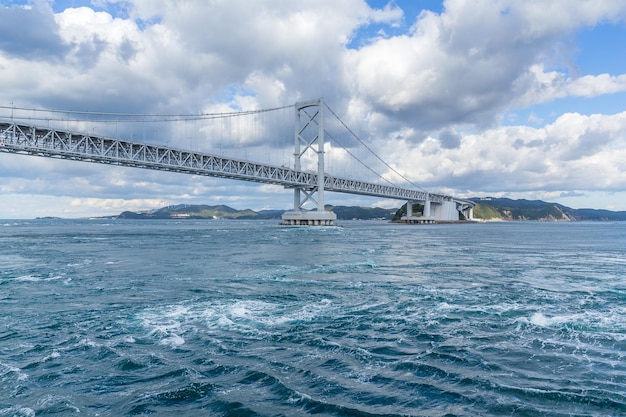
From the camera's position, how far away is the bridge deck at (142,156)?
55594mm

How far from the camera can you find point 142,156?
69750mm

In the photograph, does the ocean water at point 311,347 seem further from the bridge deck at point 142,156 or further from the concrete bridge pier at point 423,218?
the concrete bridge pier at point 423,218

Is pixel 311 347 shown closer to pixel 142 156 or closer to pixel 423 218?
pixel 142 156

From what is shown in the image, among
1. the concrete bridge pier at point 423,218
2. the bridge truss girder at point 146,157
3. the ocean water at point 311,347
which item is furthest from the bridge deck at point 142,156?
the concrete bridge pier at point 423,218

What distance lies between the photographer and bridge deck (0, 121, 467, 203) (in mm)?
55594

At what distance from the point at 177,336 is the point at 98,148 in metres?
63.1

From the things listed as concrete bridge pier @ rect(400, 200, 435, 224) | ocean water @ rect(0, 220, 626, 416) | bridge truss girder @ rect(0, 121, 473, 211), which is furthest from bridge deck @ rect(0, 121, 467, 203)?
concrete bridge pier @ rect(400, 200, 435, 224)

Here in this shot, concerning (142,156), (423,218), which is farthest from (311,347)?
(423,218)

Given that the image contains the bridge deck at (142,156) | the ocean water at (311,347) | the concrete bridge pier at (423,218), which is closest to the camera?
the ocean water at (311,347)

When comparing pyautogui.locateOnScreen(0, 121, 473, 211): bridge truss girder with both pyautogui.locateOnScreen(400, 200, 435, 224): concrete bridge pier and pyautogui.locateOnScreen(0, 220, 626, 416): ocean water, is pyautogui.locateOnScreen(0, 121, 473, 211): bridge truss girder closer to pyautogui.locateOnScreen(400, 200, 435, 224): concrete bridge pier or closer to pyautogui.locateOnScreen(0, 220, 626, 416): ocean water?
pyautogui.locateOnScreen(0, 220, 626, 416): ocean water

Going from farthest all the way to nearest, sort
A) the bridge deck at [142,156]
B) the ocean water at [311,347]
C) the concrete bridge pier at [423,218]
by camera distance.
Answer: the concrete bridge pier at [423,218], the bridge deck at [142,156], the ocean water at [311,347]

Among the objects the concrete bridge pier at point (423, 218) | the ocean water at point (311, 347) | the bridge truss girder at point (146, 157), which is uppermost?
the bridge truss girder at point (146, 157)

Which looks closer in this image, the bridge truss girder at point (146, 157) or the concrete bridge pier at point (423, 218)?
the bridge truss girder at point (146, 157)

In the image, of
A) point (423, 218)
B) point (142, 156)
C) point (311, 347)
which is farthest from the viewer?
point (423, 218)
